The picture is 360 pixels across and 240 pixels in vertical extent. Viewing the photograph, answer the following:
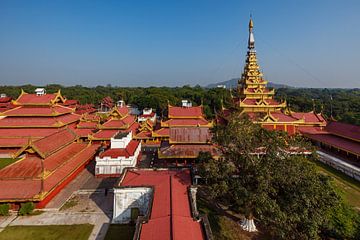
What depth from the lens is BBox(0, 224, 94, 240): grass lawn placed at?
13.9 m

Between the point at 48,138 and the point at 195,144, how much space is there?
13699mm

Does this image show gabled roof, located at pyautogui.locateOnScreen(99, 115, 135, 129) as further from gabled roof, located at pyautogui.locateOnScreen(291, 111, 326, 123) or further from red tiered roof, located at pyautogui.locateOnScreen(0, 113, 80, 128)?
gabled roof, located at pyautogui.locateOnScreen(291, 111, 326, 123)

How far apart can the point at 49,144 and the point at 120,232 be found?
10944mm

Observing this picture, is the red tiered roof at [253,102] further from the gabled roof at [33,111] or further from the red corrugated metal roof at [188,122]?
the gabled roof at [33,111]

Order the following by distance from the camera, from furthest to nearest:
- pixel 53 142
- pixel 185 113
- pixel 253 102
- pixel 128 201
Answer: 1. pixel 253 102
2. pixel 185 113
3. pixel 53 142
4. pixel 128 201

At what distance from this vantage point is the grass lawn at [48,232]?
548 inches

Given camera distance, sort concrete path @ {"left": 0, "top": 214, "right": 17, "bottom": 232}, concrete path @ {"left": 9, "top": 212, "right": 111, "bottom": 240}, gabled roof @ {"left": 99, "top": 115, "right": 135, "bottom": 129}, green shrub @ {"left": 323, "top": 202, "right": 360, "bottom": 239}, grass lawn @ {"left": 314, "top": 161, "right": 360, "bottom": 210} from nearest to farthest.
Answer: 1. green shrub @ {"left": 323, "top": 202, "right": 360, "bottom": 239}
2. concrete path @ {"left": 0, "top": 214, "right": 17, "bottom": 232}
3. concrete path @ {"left": 9, "top": 212, "right": 111, "bottom": 240}
4. grass lawn @ {"left": 314, "top": 161, "right": 360, "bottom": 210}
5. gabled roof @ {"left": 99, "top": 115, "right": 135, "bottom": 129}

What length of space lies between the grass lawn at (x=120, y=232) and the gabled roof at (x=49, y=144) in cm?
859

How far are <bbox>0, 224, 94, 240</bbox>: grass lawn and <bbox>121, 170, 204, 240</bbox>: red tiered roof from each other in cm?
362

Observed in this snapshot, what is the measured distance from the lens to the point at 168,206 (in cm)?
1225

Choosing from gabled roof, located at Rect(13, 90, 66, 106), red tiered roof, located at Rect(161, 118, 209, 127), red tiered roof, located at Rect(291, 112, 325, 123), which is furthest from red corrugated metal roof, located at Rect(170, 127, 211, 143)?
red tiered roof, located at Rect(291, 112, 325, 123)

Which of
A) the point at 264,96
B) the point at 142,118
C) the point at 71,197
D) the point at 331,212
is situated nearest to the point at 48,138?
the point at 71,197

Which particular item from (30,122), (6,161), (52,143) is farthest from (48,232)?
(30,122)

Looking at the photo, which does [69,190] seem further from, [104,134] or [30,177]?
[104,134]
